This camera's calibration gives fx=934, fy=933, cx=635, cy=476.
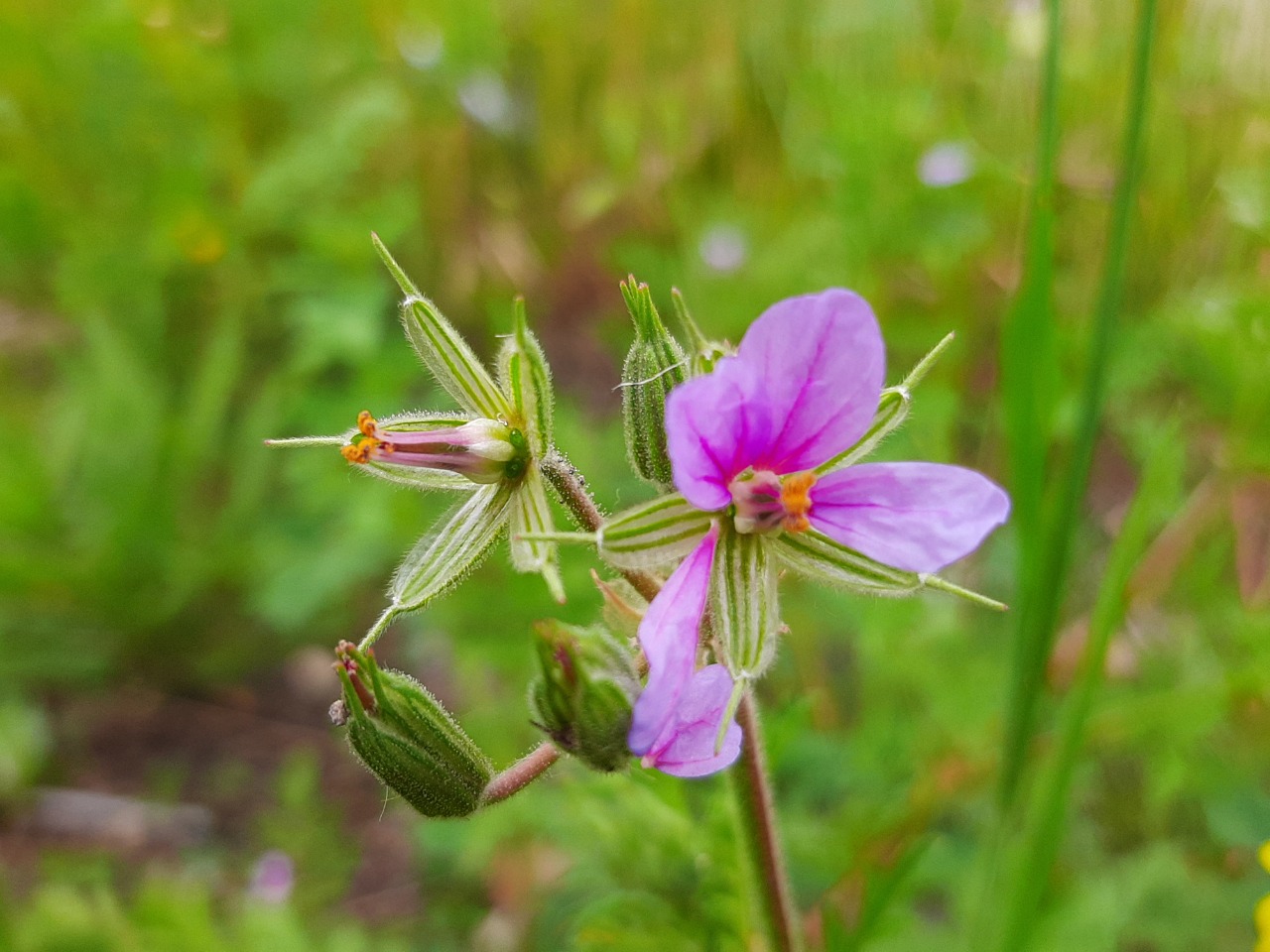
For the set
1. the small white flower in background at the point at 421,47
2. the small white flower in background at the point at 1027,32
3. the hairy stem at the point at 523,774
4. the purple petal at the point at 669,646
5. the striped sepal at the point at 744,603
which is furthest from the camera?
the small white flower in background at the point at 421,47

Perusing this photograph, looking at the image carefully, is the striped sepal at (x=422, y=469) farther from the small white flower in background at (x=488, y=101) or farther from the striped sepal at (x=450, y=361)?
the small white flower in background at (x=488, y=101)

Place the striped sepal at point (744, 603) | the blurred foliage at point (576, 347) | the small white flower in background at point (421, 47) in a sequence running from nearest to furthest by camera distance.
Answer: the striped sepal at point (744, 603)
the blurred foliage at point (576, 347)
the small white flower in background at point (421, 47)

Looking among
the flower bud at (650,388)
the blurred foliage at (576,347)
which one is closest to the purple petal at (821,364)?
the flower bud at (650,388)

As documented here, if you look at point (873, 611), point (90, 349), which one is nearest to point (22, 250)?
point (90, 349)

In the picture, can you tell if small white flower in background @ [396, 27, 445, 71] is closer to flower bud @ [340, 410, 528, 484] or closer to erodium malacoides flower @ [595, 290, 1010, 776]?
flower bud @ [340, 410, 528, 484]

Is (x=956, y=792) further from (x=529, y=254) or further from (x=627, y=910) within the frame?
(x=529, y=254)

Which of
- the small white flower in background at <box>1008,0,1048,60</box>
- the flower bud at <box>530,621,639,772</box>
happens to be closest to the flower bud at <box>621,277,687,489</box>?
the flower bud at <box>530,621,639,772</box>
